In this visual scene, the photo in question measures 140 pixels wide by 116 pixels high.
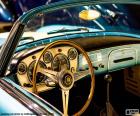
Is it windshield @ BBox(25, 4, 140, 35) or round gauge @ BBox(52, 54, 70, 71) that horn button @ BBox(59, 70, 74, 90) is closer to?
round gauge @ BBox(52, 54, 70, 71)

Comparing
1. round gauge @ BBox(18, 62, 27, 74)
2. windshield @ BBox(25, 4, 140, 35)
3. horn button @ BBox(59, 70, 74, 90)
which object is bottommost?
horn button @ BBox(59, 70, 74, 90)

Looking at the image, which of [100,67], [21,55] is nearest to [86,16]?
[100,67]

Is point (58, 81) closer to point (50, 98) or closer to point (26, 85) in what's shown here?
point (26, 85)

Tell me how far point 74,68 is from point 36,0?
5.47m

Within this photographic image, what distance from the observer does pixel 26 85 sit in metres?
2.79

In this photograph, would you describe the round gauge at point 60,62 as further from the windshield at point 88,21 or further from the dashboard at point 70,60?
the windshield at point 88,21

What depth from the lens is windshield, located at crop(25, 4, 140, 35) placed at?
3.68 metres

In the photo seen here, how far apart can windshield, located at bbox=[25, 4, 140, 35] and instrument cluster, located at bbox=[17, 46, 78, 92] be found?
1.39ft

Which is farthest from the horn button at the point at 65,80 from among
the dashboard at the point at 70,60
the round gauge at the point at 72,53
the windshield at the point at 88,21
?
the windshield at the point at 88,21

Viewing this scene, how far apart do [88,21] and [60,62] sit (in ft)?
10.6

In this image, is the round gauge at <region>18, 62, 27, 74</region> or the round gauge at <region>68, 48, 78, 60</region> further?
the round gauge at <region>68, 48, 78, 60</region>

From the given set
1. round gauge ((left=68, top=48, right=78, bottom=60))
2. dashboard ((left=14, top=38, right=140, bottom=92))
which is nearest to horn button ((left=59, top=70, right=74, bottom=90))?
dashboard ((left=14, top=38, right=140, bottom=92))

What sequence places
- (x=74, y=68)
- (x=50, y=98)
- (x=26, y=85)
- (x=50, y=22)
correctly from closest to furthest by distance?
(x=26, y=85) → (x=74, y=68) → (x=50, y=98) → (x=50, y=22)

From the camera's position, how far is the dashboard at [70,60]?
284cm
